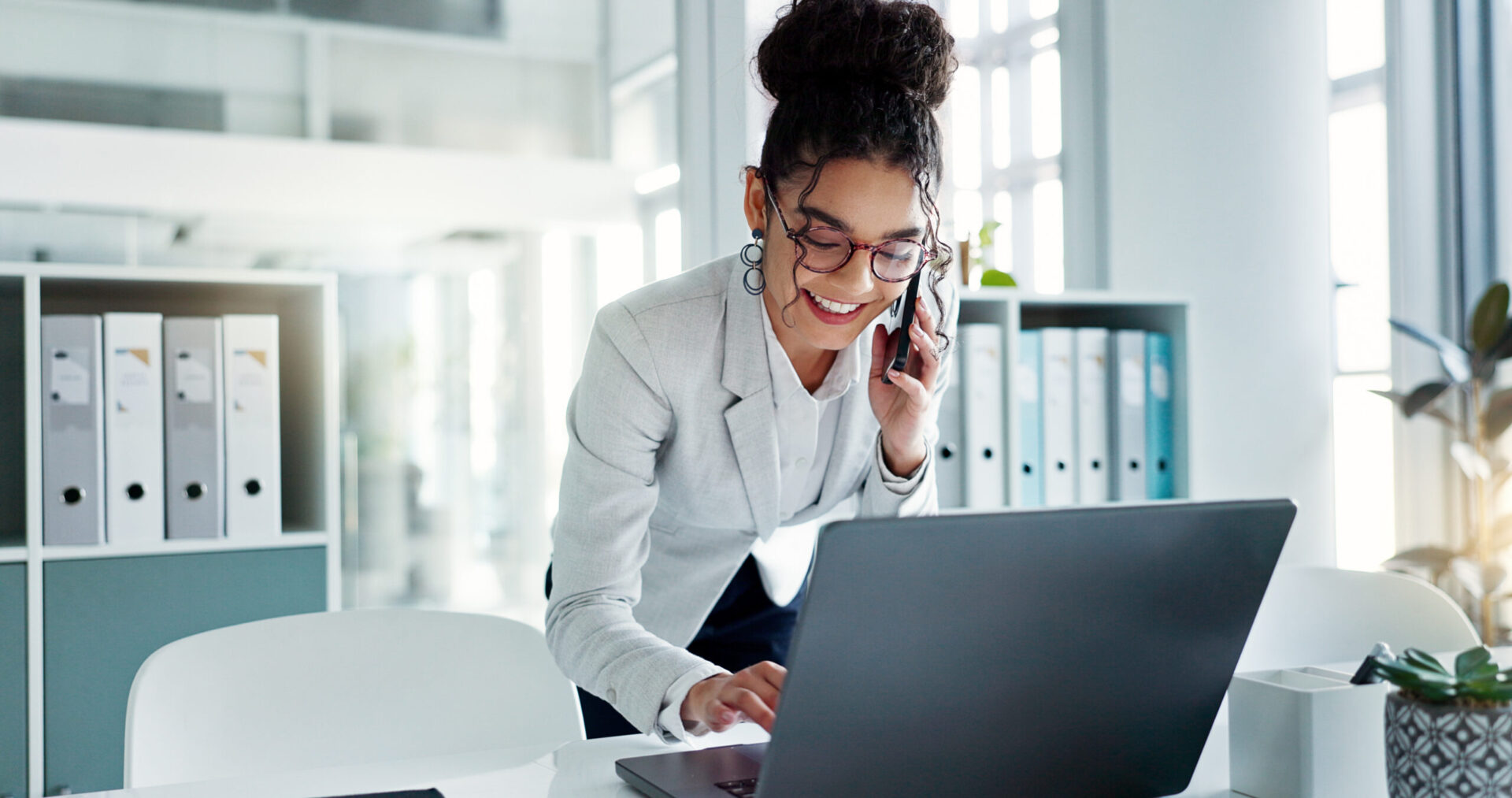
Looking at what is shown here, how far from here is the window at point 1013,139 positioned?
3.57 m

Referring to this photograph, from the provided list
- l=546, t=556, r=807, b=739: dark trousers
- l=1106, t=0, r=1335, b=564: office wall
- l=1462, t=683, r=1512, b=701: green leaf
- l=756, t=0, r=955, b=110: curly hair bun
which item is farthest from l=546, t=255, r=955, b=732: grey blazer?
l=1106, t=0, r=1335, b=564: office wall

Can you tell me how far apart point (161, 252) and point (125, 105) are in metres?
0.37

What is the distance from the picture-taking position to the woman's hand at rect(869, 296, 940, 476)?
120 cm

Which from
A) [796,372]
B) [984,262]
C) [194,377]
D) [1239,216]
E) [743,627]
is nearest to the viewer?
[796,372]

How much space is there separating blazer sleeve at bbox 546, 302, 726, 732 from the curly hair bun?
0.31m

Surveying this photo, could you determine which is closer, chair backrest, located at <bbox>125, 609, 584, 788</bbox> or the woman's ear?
chair backrest, located at <bbox>125, 609, 584, 788</bbox>

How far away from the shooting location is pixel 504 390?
3.24 meters

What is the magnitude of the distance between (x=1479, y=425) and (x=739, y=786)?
2403 mm

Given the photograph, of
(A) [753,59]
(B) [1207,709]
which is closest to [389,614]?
(A) [753,59]

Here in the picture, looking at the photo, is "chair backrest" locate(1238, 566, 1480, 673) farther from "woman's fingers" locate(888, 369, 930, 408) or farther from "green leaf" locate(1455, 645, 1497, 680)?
"green leaf" locate(1455, 645, 1497, 680)

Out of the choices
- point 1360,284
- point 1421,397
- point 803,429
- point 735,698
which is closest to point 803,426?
point 803,429

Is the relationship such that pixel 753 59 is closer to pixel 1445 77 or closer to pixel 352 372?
pixel 352 372

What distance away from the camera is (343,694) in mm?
1117

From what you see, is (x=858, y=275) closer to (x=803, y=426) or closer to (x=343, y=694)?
(x=803, y=426)
